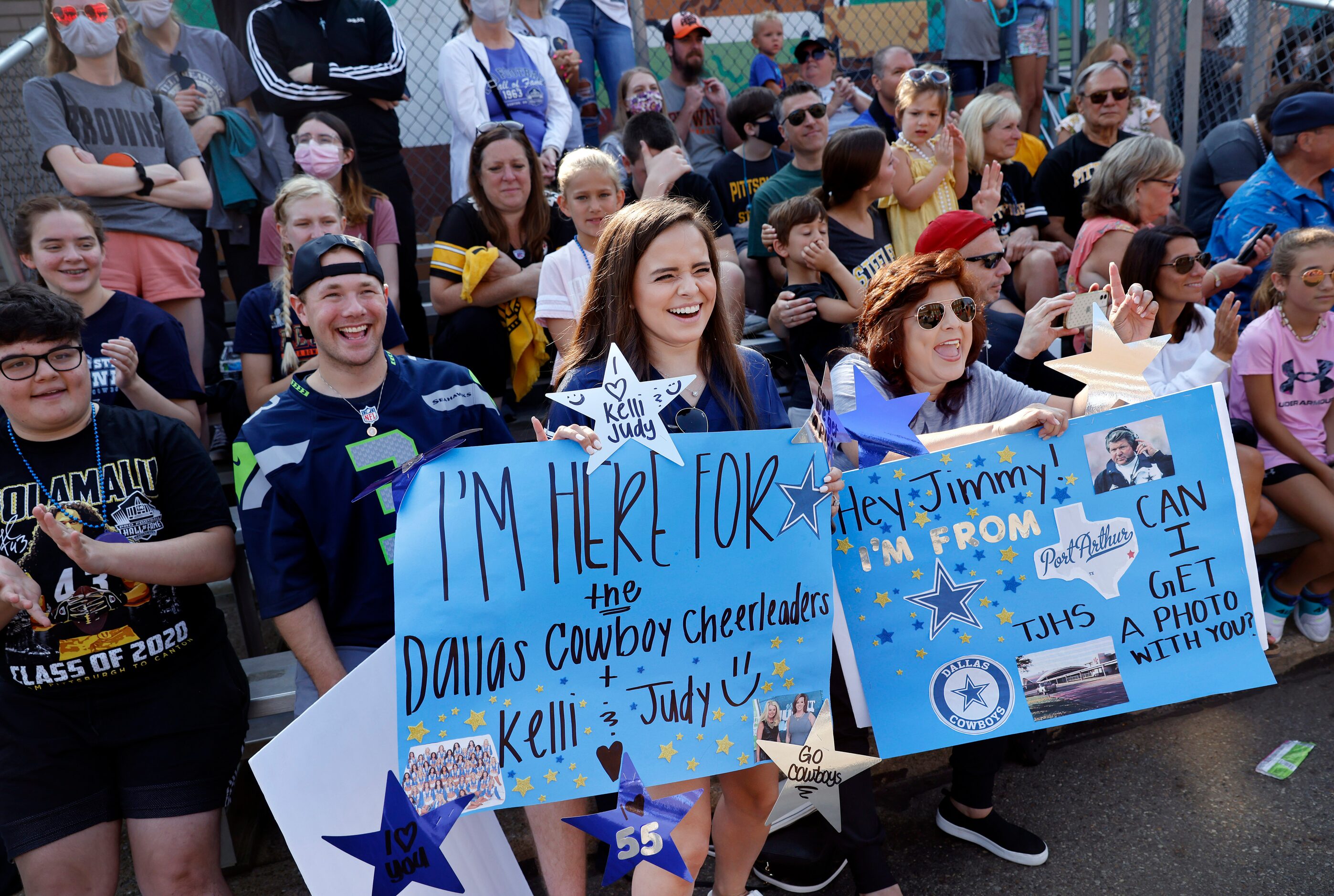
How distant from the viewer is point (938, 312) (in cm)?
262

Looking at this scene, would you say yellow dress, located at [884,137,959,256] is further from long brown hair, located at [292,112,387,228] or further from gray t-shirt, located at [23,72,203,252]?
gray t-shirt, located at [23,72,203,252]

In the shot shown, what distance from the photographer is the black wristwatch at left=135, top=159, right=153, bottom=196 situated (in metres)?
4.11

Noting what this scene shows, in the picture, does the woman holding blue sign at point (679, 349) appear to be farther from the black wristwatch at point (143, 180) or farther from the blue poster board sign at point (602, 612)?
the black wristwatch at point (143, 180)

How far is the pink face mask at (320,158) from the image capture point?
173 inches

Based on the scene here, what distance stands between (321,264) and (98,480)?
0.78 meters

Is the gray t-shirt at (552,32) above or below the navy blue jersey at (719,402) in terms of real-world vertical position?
above

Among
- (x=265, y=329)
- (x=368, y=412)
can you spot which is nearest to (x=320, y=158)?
(x=265, y=329)

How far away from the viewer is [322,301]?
8.21ft

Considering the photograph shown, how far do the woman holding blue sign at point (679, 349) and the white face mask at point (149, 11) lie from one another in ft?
12.4

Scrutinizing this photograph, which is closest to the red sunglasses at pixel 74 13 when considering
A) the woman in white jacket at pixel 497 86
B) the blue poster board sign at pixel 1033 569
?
the woman in white jacket at pixel 497 86

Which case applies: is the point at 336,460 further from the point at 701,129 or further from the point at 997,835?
the point at 701,129

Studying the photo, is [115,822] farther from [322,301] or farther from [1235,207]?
[1235,207]

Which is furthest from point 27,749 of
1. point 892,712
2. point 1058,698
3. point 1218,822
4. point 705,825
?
point 1218,822

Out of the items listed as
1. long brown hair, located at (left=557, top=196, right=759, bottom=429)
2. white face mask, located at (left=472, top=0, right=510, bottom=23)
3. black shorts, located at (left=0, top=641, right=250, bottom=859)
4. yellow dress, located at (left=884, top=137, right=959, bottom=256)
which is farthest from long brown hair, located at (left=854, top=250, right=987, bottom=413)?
white face mask, located at (left=472, top=0, right=510, bottom=23)
